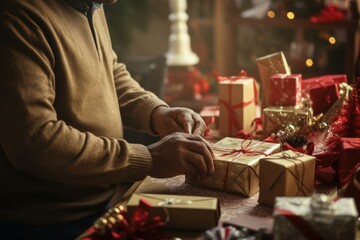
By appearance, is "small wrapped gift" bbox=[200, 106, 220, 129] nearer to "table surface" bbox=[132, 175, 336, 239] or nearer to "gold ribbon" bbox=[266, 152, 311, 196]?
"table surface" bbox=[132, 175, 336, 239]

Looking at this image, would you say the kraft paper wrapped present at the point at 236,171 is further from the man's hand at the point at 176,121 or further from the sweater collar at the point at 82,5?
the sweater collar at the point at 82,5

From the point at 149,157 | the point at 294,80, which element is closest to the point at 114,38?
the point at 294,80

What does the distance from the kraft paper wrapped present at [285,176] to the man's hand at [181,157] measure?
0.13 metres

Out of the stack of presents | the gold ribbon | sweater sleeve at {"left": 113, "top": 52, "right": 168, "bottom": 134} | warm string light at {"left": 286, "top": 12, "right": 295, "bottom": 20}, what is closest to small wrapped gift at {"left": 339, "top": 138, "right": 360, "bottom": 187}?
the stack of presents

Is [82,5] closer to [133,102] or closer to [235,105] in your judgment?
[133,102]

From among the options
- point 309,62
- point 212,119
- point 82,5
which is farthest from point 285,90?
point 309,62

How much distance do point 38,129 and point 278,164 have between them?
50 centimetres

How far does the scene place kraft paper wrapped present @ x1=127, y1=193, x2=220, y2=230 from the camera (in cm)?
110

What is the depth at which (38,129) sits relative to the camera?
1.15 meters

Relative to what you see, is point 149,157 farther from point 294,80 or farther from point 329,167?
point 294,80

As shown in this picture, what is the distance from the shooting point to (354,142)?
1.33m

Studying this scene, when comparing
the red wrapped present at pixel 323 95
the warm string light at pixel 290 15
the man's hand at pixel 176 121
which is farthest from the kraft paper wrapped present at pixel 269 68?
the warm string light at pixel 290 15

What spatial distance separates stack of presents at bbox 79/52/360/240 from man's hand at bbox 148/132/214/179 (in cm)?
5

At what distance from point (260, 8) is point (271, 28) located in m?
0.26
